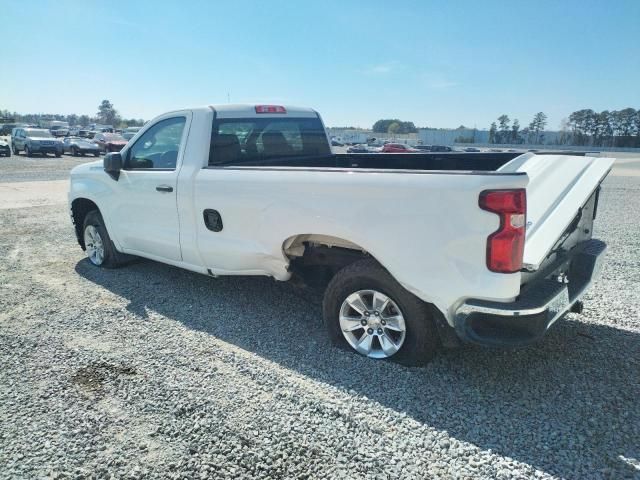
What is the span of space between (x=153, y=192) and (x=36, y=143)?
3085cm

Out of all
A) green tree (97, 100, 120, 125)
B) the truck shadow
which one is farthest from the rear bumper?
green tree (97, 100, 120, 125)

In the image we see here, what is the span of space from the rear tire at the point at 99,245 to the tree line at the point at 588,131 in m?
89.4

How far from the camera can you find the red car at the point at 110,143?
3250cm

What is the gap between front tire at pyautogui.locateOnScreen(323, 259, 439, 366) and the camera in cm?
315

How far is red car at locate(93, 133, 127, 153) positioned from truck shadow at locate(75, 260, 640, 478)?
3119 centimetres

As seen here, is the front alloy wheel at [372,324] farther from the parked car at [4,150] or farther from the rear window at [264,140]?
the parked car at [4,150]

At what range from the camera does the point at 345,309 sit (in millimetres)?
3494

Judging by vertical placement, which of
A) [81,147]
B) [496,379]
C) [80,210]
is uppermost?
[81,147]

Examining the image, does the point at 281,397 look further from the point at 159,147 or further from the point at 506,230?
the point at 159,147

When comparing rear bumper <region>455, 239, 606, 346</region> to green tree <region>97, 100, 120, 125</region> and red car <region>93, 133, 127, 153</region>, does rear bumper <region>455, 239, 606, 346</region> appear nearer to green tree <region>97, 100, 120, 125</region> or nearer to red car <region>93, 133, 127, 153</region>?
red car <region>93, 133, 127, 153</region>

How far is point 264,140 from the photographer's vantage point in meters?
4.84

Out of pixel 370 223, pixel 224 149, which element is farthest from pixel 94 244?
pixel 370 223

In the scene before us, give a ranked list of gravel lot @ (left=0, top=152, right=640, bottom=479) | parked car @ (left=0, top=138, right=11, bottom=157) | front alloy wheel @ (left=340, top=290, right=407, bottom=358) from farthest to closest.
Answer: parked car @ (left=0, top=138, right=11, bottom=157) < front alloy wheel @ (left=340, top=290, right=407, bottom=358) < gravel lot @ (left=0, top=152, right=640, bottom=479)

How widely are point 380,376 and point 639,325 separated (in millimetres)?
2524
